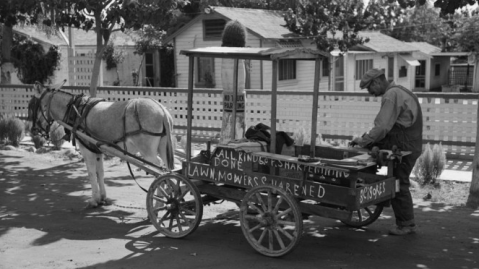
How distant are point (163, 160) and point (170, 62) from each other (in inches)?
1023

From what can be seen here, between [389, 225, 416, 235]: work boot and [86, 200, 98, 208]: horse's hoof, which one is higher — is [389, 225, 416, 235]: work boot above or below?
above

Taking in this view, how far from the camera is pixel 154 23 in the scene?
46.4 feet

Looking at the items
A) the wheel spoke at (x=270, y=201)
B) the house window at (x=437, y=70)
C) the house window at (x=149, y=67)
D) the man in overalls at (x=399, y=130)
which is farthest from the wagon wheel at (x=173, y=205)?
the house window at (x=437, y=70)

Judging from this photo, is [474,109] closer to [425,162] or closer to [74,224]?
[425,162]

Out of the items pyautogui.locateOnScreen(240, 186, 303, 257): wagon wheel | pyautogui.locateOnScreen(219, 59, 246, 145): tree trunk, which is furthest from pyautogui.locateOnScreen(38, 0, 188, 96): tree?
pyautogui.locateOnScreen(240, 186, 303, 257): wagon wheel

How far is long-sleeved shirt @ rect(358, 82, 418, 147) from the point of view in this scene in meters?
7.45

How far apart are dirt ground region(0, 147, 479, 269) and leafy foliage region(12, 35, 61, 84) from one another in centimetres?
2144

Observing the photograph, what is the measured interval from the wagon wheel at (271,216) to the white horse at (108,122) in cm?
252

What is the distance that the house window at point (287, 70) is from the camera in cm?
2661

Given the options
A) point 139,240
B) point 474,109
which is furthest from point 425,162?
point 139,240

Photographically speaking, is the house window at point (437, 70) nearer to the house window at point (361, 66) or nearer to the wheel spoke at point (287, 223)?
the house window at point (361, 66)

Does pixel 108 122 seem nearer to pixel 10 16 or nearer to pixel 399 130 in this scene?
pixel 399 130

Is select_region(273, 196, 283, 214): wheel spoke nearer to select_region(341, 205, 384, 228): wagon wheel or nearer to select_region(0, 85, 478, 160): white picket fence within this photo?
select_region(341, 205, 384, 228): wagon wheel

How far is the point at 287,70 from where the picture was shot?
27.3 meters
